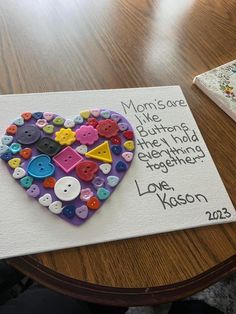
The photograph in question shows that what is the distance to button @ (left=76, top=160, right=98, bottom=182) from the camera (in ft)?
1.49

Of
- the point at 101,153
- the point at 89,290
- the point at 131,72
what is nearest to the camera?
the point at 89,290

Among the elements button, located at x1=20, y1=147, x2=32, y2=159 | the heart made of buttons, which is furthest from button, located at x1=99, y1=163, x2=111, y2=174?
button, located at x1=20, y1=147, x2=32, y2=159

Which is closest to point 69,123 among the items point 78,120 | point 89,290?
point 78,120

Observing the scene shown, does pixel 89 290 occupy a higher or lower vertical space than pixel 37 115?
lower

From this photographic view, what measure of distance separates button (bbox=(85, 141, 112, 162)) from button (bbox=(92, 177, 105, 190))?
0.11 ft

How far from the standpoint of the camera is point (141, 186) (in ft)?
1.55

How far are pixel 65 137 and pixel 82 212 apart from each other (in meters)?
0.13

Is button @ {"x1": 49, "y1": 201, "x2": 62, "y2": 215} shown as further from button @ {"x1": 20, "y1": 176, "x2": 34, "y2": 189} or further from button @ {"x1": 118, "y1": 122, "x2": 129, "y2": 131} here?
button @ {"x1": 118, "y1": 122, "x2": 129, "y2": 131}

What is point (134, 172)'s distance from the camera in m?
0.49

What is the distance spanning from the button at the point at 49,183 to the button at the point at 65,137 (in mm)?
64

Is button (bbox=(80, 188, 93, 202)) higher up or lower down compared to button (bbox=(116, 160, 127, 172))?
higher up

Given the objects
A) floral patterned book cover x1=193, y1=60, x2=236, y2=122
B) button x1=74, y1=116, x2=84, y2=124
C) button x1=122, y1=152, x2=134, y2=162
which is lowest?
floral patterned book cover x1=193, y1=60, x2=236, y2=122

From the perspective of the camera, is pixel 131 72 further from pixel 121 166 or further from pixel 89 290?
pixel 89 290

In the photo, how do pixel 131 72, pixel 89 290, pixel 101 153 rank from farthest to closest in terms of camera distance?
pixel 131 72, pixel 101 153, pixel 89 290
